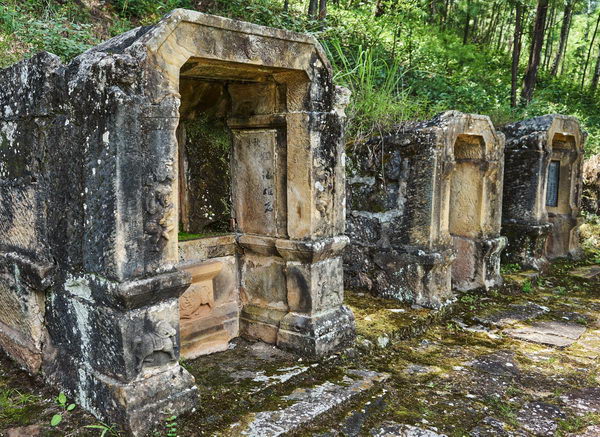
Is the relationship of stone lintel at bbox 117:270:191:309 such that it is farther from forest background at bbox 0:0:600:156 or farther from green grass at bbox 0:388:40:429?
forest background at bbox 0:0:600:156

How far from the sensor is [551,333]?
4719 millimetres

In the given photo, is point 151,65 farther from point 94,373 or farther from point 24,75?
point 94,373

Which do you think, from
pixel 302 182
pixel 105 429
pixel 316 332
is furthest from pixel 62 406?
pixel 302 182

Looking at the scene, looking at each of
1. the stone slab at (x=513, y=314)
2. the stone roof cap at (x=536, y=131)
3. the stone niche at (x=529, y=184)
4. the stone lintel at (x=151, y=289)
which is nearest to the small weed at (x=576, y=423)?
the stone slab at (x=513, y=314)

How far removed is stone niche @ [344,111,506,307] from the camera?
492 cm

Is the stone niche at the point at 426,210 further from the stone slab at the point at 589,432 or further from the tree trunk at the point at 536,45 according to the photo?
the tree trunk at the point at 536,45

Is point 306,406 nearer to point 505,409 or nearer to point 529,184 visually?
point 505,409

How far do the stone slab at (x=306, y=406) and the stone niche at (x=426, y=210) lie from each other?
168 cm

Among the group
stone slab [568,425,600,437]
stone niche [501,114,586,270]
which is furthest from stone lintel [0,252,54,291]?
stone niche [501,114,586,270]

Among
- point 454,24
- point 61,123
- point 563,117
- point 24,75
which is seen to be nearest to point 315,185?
point 61,123

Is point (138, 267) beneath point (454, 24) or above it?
beneath

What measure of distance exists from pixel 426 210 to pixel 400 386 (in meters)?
1.93

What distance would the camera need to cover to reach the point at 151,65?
2705mm

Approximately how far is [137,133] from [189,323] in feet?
5.78
